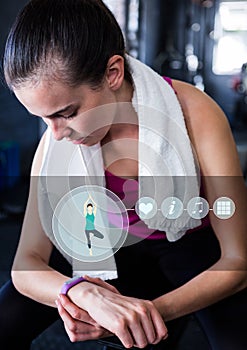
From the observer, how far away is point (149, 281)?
718 millimetres

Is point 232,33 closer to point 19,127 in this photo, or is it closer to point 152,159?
point 19,127

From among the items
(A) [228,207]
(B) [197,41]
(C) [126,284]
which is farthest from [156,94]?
(B) [197,41]

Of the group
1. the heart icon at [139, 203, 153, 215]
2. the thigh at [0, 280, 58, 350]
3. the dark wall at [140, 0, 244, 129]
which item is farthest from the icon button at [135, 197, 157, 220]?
the dark wall at [140, 0, 244, 129]

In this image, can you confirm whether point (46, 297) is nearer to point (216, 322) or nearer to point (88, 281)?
point (88, 281)

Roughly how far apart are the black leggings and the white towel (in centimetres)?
5

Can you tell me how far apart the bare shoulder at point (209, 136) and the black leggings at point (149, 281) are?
0.36ft

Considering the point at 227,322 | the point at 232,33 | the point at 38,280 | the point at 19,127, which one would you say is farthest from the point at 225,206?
the point at 232,33

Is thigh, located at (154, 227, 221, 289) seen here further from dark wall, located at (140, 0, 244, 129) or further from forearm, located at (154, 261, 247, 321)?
dark wall, located at (140, 0, 244, 129)

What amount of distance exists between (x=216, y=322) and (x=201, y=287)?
0.22 ft

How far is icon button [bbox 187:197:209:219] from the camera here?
0.59m

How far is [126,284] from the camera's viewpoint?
710 mm

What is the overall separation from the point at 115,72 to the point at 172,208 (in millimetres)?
172

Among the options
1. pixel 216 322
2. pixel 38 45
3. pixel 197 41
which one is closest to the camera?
pixel 38 45

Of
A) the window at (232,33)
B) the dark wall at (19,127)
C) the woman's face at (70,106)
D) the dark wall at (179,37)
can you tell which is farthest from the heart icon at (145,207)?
the window at (232,33)
